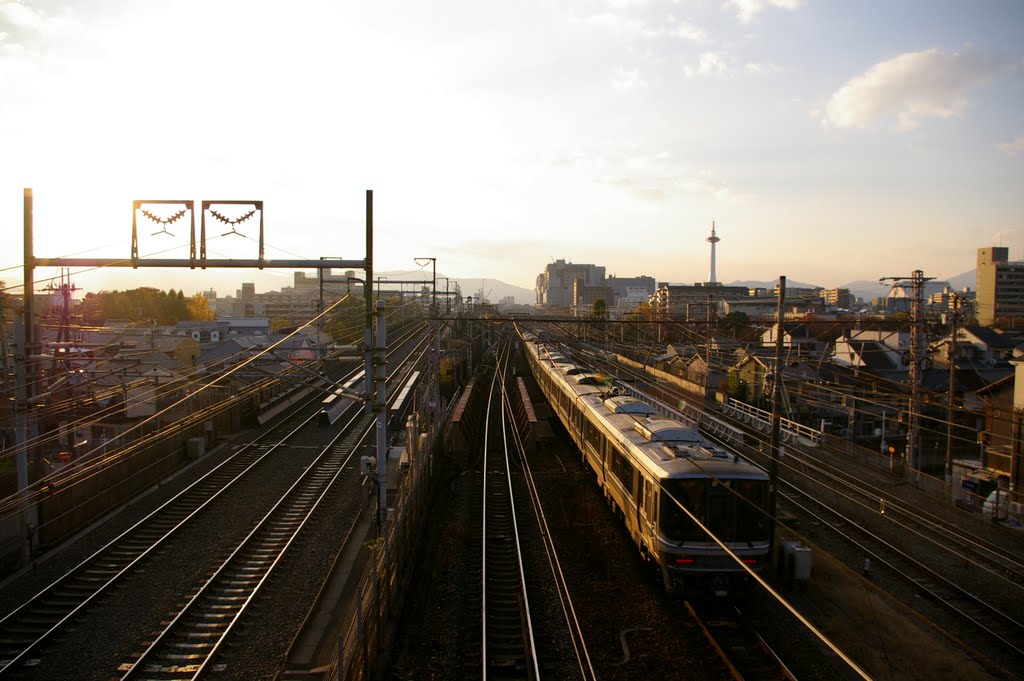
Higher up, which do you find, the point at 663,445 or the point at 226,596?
the point at 663,445

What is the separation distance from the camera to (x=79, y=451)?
15.3m

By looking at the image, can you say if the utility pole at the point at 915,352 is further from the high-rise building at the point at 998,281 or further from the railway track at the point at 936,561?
the high-rise building at the point at 998,281

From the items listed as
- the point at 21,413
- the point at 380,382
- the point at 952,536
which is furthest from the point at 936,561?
the point at 21,413

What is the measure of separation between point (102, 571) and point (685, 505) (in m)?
8.27

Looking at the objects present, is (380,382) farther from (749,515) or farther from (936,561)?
(936,561)

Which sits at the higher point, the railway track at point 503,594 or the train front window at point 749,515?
the train front window at point 749,515

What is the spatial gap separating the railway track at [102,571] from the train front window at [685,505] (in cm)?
742

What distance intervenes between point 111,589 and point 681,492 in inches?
304

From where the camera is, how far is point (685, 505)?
829 cm

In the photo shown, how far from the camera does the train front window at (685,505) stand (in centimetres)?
826

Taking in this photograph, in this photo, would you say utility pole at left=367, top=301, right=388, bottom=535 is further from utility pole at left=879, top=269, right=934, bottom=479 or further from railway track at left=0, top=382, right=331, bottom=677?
utility pole at left=879, top=269, right=934, bottom=479

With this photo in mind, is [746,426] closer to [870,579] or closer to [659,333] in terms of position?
[870,579]

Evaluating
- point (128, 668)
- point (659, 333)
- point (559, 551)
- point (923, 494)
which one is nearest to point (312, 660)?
point (128, 668)

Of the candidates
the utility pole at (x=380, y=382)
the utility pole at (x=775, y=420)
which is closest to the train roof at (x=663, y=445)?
the utility pole at (x=775, y=420)
